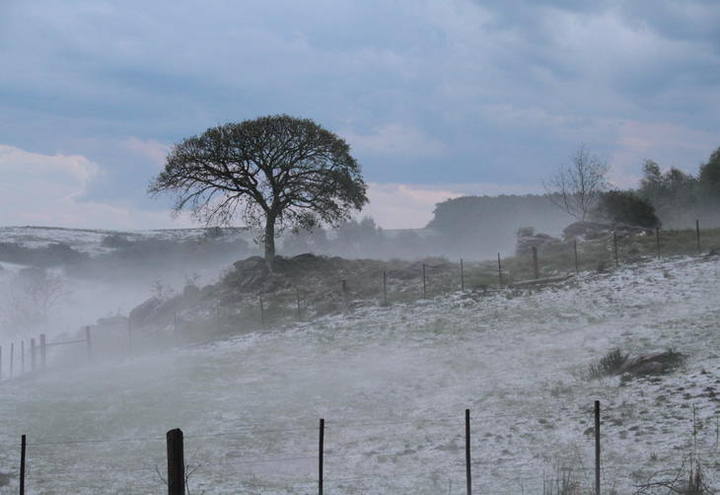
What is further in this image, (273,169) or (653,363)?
(273,169)

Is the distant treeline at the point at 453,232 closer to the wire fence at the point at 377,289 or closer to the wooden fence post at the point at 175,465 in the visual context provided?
the wire fence at the point at 377,289

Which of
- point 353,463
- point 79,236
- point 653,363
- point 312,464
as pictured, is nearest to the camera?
point 353,463

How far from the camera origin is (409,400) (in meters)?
22.5

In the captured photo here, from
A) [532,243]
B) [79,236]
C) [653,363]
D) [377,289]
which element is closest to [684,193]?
[532,243]

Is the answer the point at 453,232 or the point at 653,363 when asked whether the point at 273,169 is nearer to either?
the point at 653,363

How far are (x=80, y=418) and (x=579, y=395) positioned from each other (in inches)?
632

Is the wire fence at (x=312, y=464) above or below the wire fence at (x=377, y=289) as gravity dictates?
below

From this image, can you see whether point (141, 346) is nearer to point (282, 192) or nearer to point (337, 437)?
point (282, 192)

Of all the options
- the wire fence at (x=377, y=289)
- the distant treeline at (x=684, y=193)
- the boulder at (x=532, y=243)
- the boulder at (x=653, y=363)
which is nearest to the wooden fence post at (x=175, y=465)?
the boulder at (x=653, y=363)

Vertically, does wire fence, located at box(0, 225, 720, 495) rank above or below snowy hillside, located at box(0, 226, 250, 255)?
below

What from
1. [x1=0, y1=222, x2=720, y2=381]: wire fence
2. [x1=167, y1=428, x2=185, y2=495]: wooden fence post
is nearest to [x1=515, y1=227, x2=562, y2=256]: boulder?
[x1=0, y1=222, x2=720, y2=381]: wire fence

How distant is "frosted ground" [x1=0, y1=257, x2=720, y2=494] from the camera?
1555 centimetres

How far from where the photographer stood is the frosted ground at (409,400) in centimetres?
1555

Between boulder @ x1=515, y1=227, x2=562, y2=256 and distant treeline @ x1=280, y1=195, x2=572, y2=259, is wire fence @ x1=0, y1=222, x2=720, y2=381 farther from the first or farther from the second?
distant treeline @ x1=280, y1=195, x2=572, y2=259
